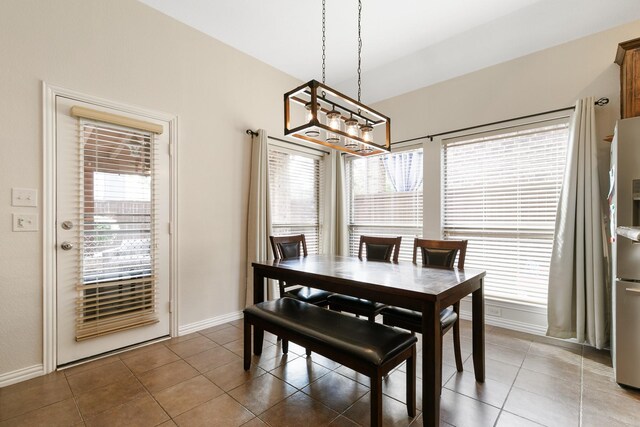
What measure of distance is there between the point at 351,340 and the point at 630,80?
9.44 ft

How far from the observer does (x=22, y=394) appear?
1.92 meters

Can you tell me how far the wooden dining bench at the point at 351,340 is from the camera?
1490mm

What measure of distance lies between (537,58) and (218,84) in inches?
131

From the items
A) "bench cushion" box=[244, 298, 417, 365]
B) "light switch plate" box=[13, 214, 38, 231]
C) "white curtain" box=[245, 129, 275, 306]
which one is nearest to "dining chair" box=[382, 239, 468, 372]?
"bench cushion" box=[244, 298, 417, 365]

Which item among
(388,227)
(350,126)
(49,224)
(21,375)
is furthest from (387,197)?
(21,375)

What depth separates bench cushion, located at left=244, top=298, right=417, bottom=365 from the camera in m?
1.54

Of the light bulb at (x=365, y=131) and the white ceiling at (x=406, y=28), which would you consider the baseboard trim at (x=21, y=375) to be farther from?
the white ceiling at (x=406, y=28)

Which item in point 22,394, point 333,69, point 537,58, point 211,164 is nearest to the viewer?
point 22,394

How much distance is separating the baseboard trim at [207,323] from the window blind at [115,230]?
322 mm

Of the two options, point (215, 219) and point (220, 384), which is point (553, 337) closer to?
point (220, 384)

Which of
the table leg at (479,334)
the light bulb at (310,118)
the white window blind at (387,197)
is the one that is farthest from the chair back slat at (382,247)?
the light bulb at (310,118)

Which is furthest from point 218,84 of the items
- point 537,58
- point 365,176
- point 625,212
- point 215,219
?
point 625,212

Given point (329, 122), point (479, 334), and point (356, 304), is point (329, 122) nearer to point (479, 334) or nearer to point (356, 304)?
point (356, 304)

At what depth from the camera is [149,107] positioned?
8.91 feet
